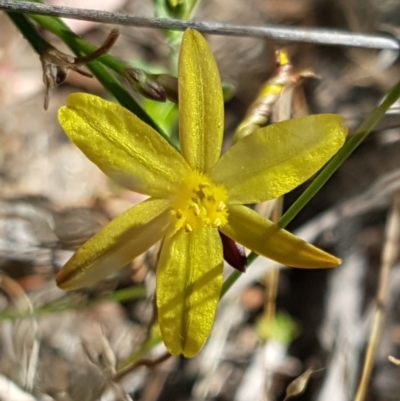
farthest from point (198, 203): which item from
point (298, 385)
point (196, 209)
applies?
point (298, 385)

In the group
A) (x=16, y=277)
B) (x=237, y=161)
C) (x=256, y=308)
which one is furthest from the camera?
(x=256, y=308)

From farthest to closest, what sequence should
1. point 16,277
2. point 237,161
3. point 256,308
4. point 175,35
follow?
point 256,308 → point 16,277 → point 175,35 → point 237,161

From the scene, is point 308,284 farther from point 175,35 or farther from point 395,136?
point 175,35

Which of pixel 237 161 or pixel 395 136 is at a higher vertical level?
pixel 237 161

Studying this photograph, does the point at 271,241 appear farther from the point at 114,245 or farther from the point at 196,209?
the point at 114,245

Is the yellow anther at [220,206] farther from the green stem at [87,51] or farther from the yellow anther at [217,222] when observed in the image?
the green stem at [87,51]

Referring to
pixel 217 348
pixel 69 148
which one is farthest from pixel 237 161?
pixel 69 148

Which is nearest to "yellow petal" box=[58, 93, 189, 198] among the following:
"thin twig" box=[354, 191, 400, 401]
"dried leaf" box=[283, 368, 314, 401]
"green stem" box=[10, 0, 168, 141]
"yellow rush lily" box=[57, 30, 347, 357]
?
"yellow rush lily" box=[57, 30, 347, 357]

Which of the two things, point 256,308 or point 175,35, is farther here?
point 256,308
